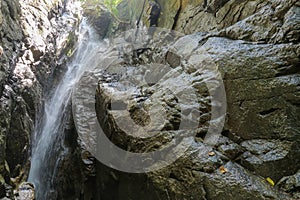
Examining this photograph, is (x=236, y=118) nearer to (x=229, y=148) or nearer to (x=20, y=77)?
(x=229, y=148)

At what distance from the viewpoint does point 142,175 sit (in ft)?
17.2

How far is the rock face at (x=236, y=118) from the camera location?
12.9 ft

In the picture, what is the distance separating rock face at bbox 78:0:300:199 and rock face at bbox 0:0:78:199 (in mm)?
3118

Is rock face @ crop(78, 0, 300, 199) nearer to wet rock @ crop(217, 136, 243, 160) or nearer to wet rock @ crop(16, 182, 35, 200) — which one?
wet rock @ crop(217, 136, 243, 160)

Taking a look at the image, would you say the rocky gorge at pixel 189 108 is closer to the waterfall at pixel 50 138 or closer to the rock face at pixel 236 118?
the rock face at pixel 236 118

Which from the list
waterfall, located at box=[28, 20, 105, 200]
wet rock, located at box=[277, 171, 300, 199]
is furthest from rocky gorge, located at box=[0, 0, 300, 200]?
waterfall, located at box=[28, 20, 105, 200]

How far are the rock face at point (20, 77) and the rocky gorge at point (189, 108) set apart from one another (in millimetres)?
42

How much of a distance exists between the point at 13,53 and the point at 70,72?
681 centimetres

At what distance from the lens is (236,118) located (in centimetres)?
470

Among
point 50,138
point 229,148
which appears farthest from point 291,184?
point 50,138

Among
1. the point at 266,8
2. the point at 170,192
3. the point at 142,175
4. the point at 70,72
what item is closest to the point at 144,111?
the point at 142,175

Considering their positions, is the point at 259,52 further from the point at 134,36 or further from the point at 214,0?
the point at 134,36

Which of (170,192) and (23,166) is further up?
(23,166)

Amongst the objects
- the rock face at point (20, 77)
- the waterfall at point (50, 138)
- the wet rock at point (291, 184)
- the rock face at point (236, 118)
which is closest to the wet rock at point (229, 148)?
the rock face at point (236, 118)
